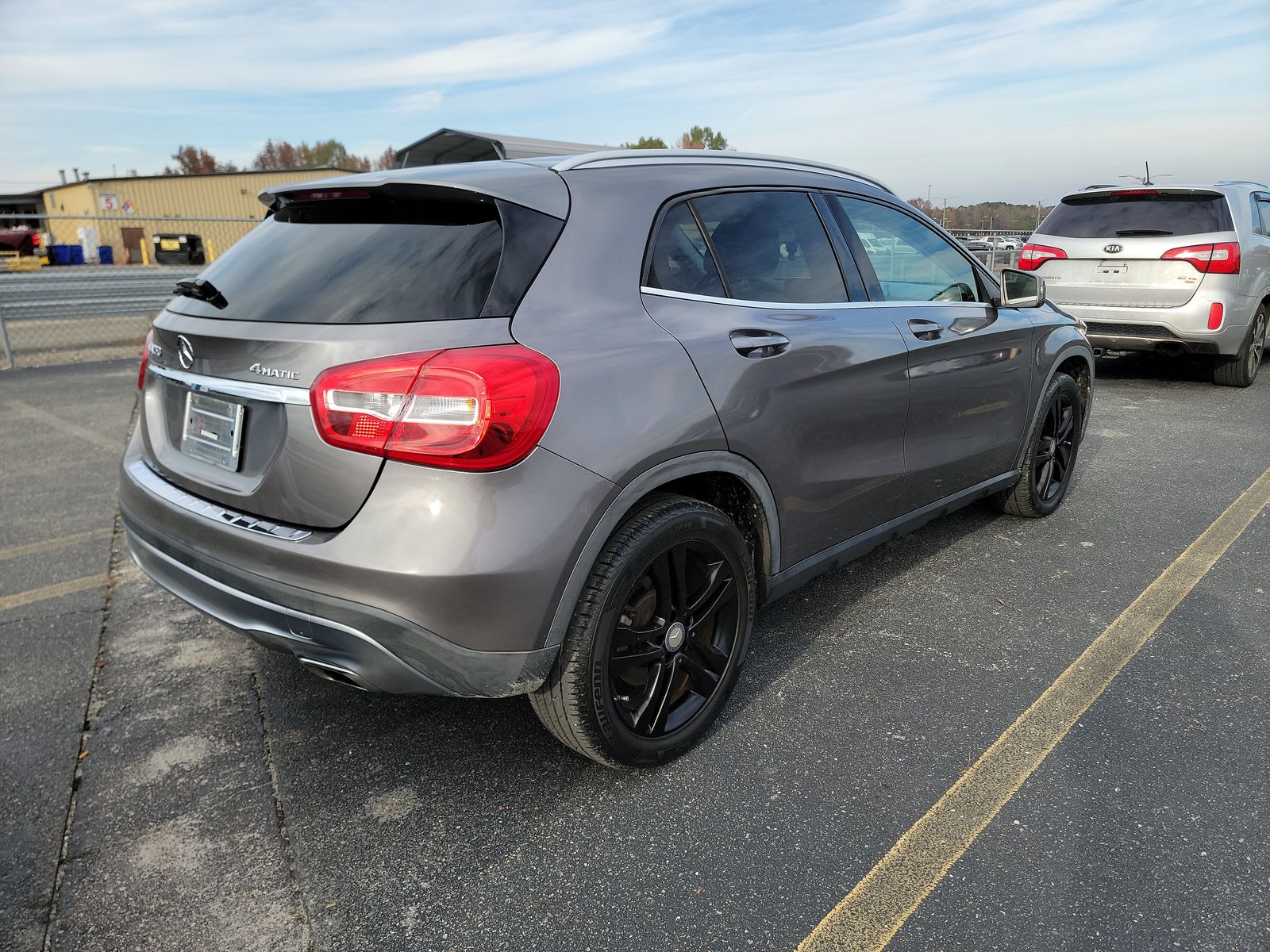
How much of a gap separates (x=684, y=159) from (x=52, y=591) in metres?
3.18

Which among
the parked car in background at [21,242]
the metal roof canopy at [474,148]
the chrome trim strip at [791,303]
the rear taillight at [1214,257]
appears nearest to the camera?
the chrome trim strip at [791,303]

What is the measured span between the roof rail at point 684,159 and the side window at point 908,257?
16cm

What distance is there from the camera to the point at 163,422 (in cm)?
266

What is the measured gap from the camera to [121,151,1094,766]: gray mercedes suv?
2.06m

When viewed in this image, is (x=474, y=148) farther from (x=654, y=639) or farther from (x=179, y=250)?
(x=179, y=250)

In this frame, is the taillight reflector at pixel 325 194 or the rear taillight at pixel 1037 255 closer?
the taillight reflector at pixel 325 194

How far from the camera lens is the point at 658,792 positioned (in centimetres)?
252

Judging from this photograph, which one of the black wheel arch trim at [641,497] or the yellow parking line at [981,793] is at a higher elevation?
the black wheel arch trim at [641,497]

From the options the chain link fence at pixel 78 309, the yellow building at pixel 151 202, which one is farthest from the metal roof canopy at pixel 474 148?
the yellow building at pixel 151 202

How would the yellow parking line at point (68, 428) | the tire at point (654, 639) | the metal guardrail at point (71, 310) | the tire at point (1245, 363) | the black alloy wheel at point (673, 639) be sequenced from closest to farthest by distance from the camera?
1. the tire at point (654, 639)
2. the black alloy wheel at point (673, 639)
3. the yellow parking line at point (68, 428)
4. the tire at point (1245, 363)
5. the metal guardrail at point (71, 310)

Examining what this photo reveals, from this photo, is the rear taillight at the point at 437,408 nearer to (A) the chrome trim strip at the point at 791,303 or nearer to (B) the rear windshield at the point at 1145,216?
(A) the chrome trim strip at the point at 791,303

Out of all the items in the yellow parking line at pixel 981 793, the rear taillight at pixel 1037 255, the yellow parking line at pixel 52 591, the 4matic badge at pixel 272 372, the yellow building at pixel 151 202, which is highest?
the yellow building at pixel 151 202

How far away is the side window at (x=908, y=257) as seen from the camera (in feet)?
11.1

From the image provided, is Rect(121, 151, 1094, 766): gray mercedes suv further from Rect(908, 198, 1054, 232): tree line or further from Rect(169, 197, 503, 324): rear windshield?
Rect(908, 198, 1054, 232): tree line
